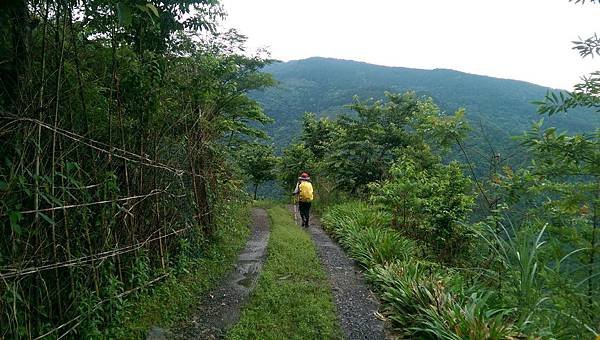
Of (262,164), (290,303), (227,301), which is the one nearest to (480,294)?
(290,303)

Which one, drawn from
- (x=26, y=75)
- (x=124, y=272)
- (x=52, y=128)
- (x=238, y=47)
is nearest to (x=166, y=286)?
(x=124, y=272)

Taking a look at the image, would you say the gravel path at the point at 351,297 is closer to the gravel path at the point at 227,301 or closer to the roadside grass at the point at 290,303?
the roadside grass at the point at 290,303

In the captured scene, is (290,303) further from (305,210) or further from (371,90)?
(371,90)

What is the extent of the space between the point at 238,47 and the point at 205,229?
10229 mm

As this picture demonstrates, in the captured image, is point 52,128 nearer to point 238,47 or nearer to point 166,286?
point 166,286

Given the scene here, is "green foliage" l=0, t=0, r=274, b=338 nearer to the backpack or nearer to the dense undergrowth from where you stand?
the dense undergrowth

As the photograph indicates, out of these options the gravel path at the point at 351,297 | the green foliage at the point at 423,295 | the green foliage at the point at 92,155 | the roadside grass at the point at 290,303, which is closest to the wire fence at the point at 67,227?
the green foliage at the point at 92,155

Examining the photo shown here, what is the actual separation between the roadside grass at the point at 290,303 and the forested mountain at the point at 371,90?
164ft

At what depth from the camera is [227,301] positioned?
4.78 m

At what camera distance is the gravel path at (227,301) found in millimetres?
3957

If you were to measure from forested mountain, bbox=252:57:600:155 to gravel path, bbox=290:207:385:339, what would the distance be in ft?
162

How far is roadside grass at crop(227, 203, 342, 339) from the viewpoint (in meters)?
3.91

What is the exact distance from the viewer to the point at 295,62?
150 meters

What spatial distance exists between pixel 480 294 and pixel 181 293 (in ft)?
12.2
